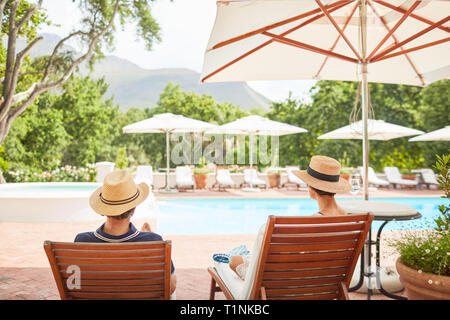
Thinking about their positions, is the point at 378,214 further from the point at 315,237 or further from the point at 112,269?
the point at 112,269

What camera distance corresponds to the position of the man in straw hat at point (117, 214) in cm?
211

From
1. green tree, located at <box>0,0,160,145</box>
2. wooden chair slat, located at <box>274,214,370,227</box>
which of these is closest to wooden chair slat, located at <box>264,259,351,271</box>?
wooden chair slat, located at <box>274,214,370,227</box>

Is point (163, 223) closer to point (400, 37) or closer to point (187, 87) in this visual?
point (400, 37)

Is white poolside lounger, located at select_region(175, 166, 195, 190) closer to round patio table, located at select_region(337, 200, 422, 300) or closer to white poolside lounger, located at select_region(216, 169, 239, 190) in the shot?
white poolside lounger, located at select_region(216, 169, 239, 190)

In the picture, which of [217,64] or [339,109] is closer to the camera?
[217,64]

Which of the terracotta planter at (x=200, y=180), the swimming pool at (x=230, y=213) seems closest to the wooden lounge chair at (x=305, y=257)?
the swimming pool at (x=230, y=213)

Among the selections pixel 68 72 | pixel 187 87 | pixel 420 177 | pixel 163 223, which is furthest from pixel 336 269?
pixel 187 87

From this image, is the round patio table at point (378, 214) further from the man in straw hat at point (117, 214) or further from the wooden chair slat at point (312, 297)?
the man in straw hat at point (117, 214)

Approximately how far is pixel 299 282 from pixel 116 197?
1.11 metres

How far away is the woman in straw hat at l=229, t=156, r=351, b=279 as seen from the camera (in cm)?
253

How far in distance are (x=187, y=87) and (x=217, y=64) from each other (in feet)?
455

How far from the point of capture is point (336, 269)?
213 cm

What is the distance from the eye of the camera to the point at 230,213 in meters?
10.1

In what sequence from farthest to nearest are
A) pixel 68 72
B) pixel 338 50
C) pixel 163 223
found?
pixel 68 72 → pixel 163 223 → pixel 338 50
